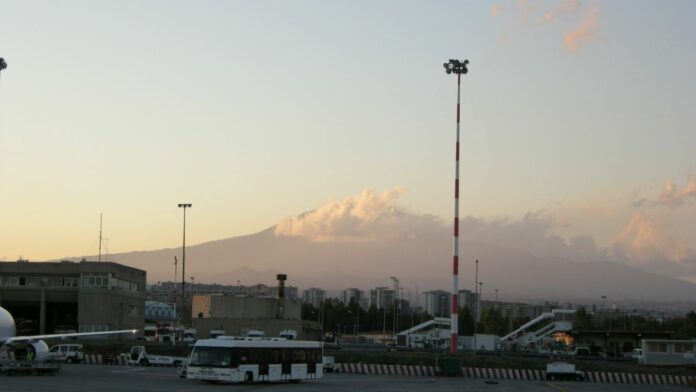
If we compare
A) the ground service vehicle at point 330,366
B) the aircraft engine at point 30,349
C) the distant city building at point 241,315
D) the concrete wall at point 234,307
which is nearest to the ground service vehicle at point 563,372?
the ground service vehicle at point 330,366

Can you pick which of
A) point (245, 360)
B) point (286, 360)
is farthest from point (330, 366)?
point (245, 360)

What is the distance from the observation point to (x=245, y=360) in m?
46.4

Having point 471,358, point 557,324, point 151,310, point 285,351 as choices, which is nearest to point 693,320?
point 557,324

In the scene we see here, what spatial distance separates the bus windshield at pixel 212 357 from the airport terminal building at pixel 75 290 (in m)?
53.3

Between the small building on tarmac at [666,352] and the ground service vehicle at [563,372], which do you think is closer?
the ground service vehicle at [563,372]

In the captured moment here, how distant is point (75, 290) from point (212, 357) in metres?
57.8

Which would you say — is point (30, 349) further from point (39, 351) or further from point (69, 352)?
point (69, 352)

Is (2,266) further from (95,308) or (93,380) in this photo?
(93,380)

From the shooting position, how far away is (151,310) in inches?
6260

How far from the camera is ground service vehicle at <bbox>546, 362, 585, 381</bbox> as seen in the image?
208 feet

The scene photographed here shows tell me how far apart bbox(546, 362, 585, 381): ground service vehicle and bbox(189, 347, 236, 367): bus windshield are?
90.6 feet

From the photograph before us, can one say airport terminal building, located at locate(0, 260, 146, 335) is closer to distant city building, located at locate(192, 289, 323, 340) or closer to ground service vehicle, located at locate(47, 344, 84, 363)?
distant city building, located at locate(192, 289, 323, 340)

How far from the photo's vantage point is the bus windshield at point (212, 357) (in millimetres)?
46031

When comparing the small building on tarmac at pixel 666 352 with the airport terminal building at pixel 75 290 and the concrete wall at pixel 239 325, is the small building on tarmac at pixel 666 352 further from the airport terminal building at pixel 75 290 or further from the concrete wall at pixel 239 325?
the airport terminal building at pixel 75 290
